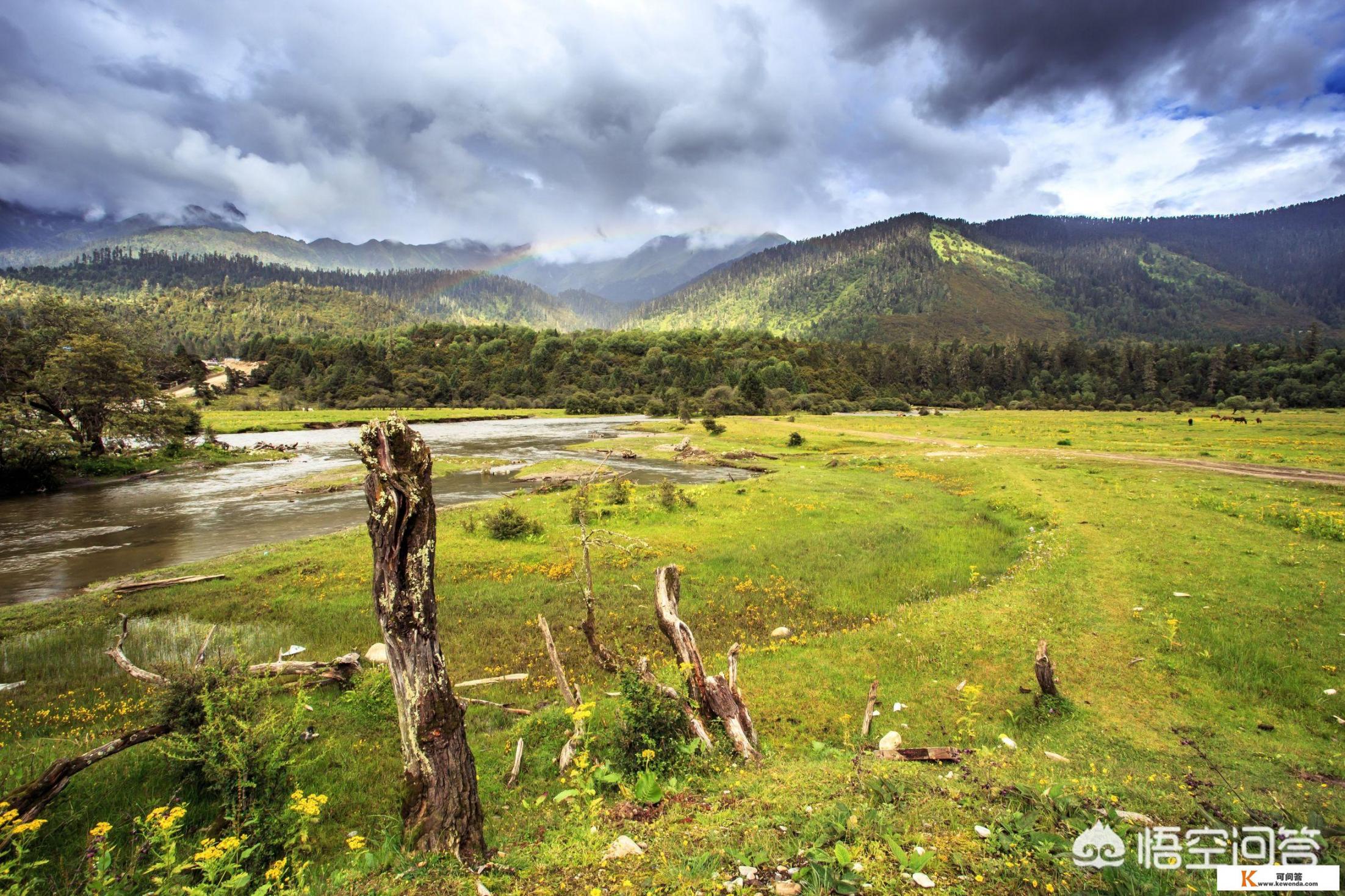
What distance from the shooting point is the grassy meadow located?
17.4 ft

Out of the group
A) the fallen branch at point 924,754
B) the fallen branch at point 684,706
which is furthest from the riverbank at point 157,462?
the fallen branch at point 924,754

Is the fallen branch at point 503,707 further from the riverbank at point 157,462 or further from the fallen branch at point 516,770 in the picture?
the riverbank at point 157,462

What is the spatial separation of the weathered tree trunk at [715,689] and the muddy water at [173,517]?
74.5 feet

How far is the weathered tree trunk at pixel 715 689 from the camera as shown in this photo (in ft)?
26.3

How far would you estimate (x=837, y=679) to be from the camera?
38.2 ft

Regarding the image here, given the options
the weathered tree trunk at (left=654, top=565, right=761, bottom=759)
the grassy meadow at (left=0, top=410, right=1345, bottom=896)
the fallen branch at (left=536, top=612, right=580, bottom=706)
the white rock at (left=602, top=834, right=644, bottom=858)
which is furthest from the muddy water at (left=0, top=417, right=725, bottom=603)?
the white rock at (left=602, top=834, right=644, bottom=858)

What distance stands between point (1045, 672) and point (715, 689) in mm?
6379

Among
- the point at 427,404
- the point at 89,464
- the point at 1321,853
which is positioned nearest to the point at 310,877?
the point at 1321,853

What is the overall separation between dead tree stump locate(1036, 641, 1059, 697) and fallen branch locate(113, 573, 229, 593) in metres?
24.3

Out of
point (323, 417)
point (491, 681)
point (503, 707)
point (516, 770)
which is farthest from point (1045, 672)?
point (323, 417)

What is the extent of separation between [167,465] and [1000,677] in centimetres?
6150

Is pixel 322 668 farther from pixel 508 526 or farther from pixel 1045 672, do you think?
pixel 1045 672

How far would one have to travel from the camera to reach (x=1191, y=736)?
8680 millimetres

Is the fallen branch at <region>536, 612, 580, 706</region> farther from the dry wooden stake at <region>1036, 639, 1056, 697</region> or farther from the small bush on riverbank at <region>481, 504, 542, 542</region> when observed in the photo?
the small bush on riverbank at <region>481, 504, 542, 542</region>
